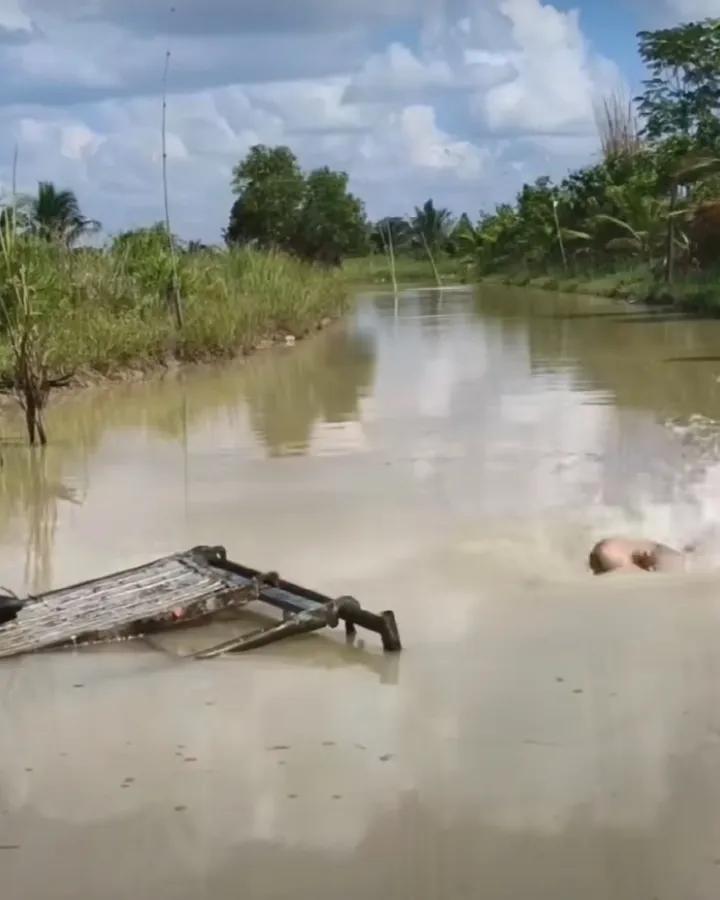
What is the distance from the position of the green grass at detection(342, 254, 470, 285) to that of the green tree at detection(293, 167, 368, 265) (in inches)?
145

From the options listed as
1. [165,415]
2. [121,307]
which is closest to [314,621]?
[165,415]

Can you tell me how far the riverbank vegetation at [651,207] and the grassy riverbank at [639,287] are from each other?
0.04m

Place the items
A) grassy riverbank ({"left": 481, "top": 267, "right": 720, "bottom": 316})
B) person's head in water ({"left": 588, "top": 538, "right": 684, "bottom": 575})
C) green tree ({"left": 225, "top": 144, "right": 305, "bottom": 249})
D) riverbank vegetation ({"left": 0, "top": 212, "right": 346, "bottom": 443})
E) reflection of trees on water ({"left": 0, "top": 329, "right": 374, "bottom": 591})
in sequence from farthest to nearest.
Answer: green tree ({"left": 225, "top": 144, "right": 305, "bottom": 249}) < grassy riverbank ({"left": 481, "top": 267, "right": 720, "bottom": 316}) < riverbank vegetation ({"left": 0, "top": 212, "right": 346, "bottom": 443}) < reflection of trees on water ({"left": 0, "top": 329, "right": 374, "bottom": 591}) < person's head in water ({"left": 588, "top": 538, "right": 684, "bottom": 575})

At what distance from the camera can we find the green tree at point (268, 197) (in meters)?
44.4

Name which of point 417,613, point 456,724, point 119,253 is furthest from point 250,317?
point 456,724

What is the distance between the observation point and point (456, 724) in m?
4.45

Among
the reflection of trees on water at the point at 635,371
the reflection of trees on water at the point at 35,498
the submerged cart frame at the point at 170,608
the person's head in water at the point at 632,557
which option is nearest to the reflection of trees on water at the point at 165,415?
the reflection of trees on water at the point at 35,498

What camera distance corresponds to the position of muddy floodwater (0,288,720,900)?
11.6 ft

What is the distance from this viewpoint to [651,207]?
3312cm

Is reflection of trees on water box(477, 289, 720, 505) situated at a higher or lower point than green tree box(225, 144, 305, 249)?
lower

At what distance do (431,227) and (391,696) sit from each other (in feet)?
185

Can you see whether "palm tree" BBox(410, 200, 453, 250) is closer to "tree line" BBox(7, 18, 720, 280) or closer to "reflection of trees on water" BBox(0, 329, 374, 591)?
"tree line" BBox(7, 18, 720, 280)

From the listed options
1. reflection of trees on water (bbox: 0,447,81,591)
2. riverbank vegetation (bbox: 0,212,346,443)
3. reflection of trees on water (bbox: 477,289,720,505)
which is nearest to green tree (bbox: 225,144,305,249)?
reflection of trees on water (bbox: 477,289,720,505)

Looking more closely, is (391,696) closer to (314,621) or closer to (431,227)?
(314,621)
